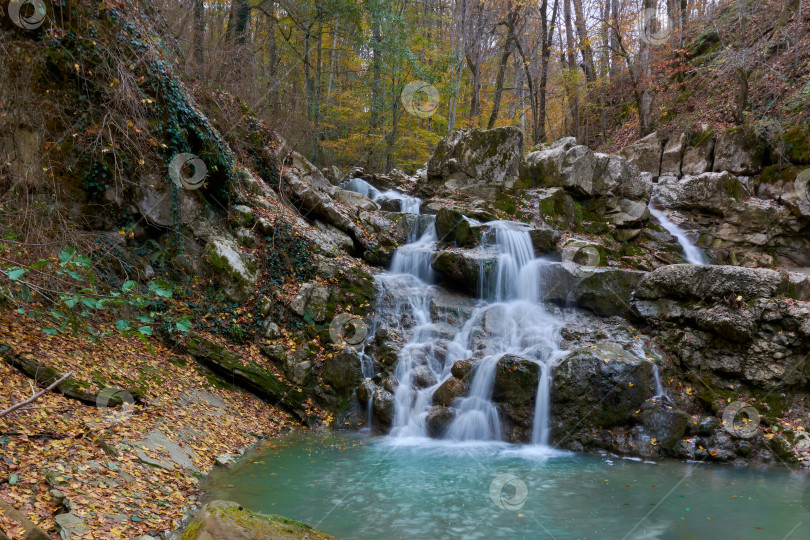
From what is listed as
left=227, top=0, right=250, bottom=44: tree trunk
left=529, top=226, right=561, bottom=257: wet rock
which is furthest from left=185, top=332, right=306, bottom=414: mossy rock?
left=227, top=0, right=250, bottom=44: tree trunk

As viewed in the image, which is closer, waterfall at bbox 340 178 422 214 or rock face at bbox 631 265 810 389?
rock face at bbox 631 265 810 389

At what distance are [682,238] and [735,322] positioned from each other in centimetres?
621

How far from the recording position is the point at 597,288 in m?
9.98

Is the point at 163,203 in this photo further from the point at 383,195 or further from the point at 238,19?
the point at 383,195

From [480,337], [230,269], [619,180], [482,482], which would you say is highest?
[619,180]

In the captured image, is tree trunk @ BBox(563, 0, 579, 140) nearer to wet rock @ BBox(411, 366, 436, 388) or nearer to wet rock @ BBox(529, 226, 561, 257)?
wet rock @ BBox(529, 226, 561, 257)

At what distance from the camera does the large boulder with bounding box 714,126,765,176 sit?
533 inches

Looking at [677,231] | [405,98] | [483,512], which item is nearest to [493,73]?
[405,98]

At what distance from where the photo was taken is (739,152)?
1380 cm

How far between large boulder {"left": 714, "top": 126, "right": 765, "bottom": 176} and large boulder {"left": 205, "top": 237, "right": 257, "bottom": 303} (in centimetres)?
1387

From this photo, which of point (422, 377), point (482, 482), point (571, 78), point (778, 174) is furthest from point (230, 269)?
point (571, 78)

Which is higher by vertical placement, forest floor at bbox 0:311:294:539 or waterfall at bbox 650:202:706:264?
waterfall at bbox 650:202:706:264

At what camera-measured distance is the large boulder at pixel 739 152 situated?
1355 cm

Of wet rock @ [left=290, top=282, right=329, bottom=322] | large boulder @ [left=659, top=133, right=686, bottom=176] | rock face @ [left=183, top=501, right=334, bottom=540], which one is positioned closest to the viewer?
rock face @ [left=183, top=501, right=334, bottom=540]
